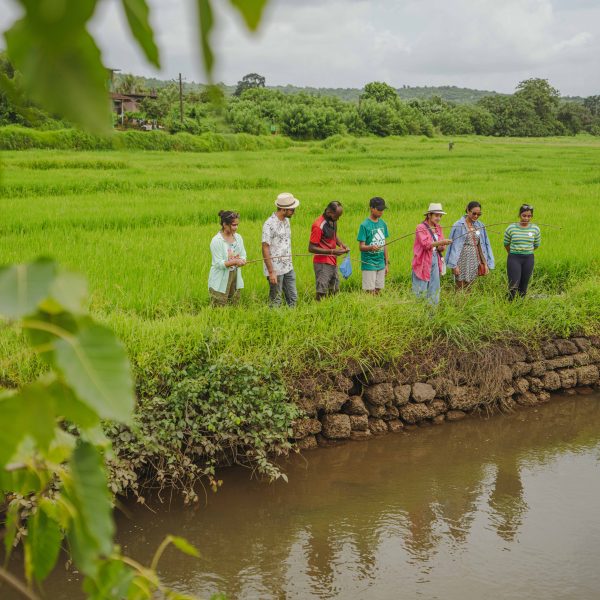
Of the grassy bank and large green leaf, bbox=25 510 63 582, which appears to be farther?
the grassy bank

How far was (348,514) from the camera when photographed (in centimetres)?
512

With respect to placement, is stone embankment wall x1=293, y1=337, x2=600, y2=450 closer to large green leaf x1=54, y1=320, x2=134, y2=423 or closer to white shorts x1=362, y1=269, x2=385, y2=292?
white shorts x1=362, y1=269, x2=385, y2=292

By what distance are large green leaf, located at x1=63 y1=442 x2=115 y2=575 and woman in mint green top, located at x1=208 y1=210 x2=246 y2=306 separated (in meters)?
5.32

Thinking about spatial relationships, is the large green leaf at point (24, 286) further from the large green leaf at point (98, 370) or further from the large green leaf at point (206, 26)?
the large green leaf at point (206, 26)

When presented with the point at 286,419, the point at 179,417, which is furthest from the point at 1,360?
the point at 286,419

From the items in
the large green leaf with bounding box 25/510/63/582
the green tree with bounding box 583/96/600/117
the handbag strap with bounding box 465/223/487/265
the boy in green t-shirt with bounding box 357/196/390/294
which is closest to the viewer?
the large green leaf with bounding box 25/510/63/582

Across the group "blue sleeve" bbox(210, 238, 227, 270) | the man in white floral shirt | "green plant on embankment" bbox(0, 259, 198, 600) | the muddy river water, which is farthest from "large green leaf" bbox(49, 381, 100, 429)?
→ the man in white floral shirt

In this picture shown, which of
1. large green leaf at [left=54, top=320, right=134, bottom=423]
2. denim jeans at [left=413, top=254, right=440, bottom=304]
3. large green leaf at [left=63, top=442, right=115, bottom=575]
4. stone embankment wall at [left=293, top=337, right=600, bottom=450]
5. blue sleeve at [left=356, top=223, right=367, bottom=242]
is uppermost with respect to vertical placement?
→ large green leaf at [left=54, top=320, right=134, bottom=423]

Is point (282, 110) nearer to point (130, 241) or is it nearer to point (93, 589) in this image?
point (130, 241)

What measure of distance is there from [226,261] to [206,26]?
5.66 m

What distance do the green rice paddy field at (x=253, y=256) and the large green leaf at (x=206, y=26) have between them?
6 centimetres

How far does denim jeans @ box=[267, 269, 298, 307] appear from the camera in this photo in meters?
6.43

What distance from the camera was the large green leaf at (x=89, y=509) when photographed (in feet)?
1.72

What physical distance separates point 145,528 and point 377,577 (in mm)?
1465
